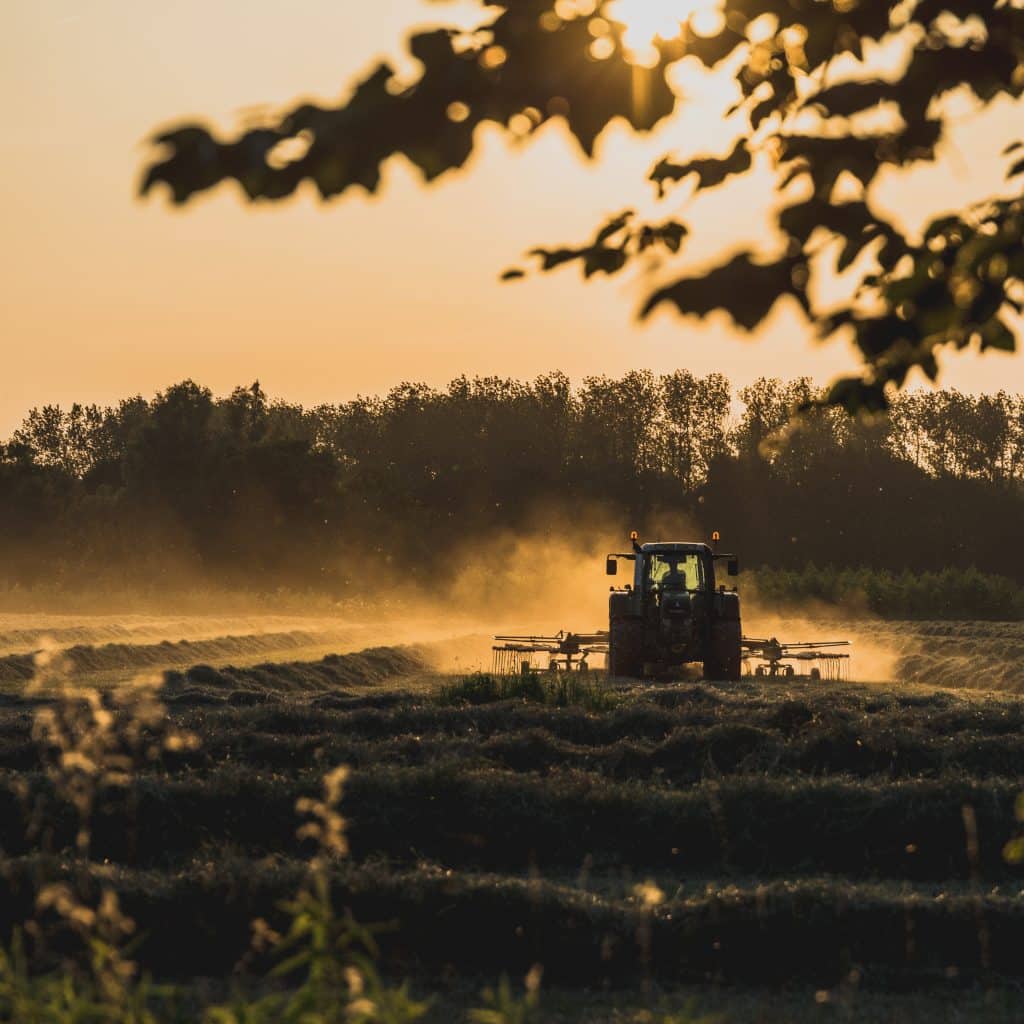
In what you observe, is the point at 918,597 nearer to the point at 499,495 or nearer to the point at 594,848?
the point at 499,495

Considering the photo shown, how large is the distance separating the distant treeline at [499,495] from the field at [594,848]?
36750mm

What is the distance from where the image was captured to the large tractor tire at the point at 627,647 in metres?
23.2

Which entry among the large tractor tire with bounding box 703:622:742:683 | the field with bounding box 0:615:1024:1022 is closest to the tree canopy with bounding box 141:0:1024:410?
the field with bounding box 0:615:1024:1022

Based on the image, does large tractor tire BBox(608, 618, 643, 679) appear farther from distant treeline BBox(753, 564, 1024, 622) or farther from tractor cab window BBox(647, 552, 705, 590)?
distant treeline BBox(753, 564, 1024, 622)

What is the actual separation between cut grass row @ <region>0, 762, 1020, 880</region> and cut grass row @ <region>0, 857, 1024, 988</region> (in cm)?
178

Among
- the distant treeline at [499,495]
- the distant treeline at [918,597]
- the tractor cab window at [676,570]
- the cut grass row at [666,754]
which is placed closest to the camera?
the cut grass row at [666,754]

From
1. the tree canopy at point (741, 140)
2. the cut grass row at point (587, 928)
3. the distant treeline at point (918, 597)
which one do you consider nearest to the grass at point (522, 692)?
the cut grass row at point (587, 928)

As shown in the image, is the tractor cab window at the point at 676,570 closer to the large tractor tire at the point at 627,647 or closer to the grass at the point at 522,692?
the large tractor tire at the point at 627,647

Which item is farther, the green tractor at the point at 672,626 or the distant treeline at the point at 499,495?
the distant treeline at the point at 499,495

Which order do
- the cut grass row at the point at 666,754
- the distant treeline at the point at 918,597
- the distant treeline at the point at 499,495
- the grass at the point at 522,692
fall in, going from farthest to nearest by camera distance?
1. the distant treeline at the point at 499,495
2. the distant treeline at the point at 918,597
3. the grass at the point at 522,692
4. the cut grass row at the point at 666,754

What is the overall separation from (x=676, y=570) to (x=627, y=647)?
6.01 feet

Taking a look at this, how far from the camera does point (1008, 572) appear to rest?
62656mm

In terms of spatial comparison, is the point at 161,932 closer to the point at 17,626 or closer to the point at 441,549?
the point at 17,626

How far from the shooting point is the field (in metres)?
6.94
